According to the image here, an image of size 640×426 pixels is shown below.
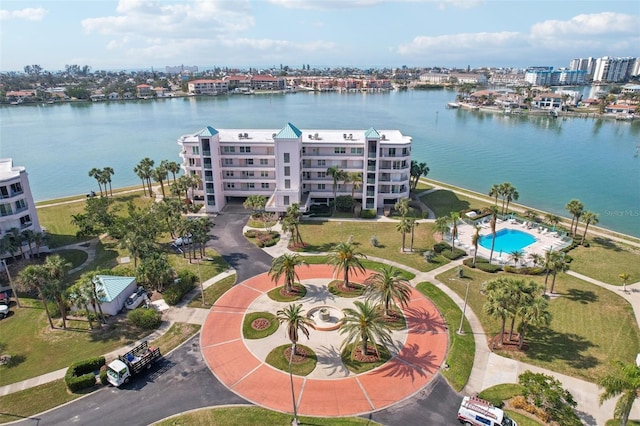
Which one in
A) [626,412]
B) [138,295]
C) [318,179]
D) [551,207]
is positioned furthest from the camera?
[551,207]

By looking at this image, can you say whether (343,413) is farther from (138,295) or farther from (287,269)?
(138,295)

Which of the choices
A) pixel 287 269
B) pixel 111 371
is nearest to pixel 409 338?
pixel 287 269

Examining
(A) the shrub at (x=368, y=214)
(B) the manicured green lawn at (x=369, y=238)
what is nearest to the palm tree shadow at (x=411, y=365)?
(B) the manicured green lawn at (x=369, y=238)

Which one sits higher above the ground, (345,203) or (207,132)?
(207,132)

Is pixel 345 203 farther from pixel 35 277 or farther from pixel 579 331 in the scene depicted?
pixel 35 277

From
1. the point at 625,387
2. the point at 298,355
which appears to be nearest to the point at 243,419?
the point at 298,355

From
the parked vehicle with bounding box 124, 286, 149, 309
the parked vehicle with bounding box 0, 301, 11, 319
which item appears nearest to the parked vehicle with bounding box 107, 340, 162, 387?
the parked vehicle with bounding box 124, 286, 149, 309
